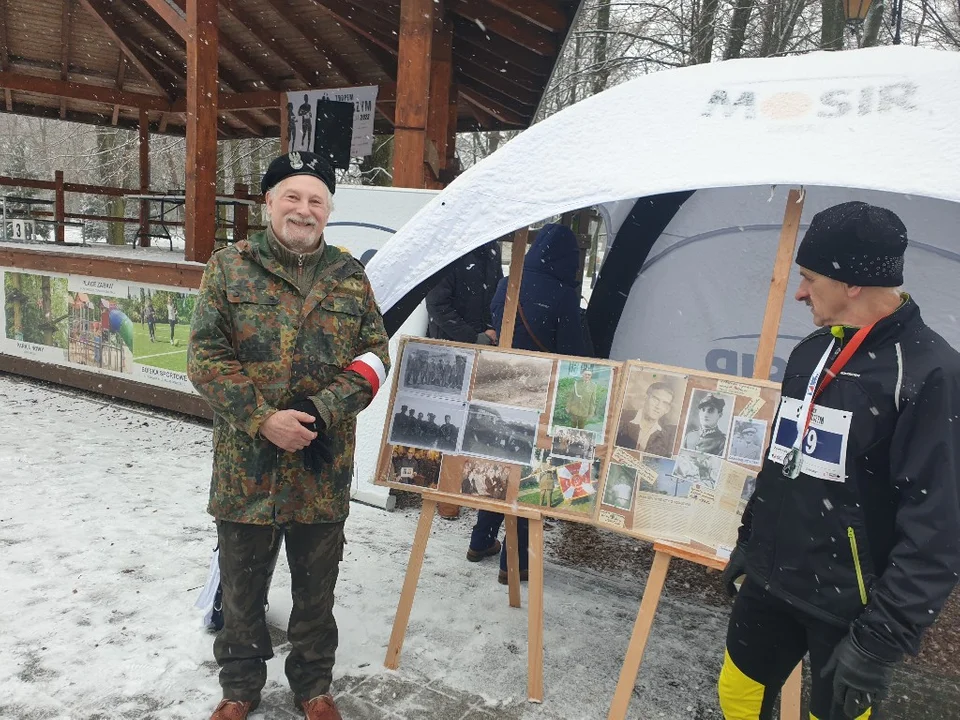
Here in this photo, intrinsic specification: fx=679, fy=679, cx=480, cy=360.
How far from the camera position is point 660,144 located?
2434mm

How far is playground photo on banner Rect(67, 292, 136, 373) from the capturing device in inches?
273

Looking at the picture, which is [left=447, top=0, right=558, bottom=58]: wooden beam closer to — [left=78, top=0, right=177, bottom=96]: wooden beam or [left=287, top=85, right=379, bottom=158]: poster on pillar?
[left=287, top=85, right=379, bottom=158]: poster on pillar

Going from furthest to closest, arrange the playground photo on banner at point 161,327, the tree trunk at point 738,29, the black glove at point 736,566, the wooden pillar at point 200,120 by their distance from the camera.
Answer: the tree trunk at point 738,29 → the playground photo on banner at point 161,327 → the wooden pillar at point 200,120 → the black glove at point 736,566

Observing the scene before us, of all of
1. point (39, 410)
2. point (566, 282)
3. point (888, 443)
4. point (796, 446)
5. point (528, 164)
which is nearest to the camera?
point (888, 443)

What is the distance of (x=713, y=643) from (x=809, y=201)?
251cm

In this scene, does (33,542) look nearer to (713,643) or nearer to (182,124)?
(713,643)

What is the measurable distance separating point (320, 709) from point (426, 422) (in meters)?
1.16

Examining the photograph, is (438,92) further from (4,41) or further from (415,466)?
(4,41)

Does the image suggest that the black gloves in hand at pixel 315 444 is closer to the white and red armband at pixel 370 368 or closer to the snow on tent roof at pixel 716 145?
the white and red armband at pixel 370 368

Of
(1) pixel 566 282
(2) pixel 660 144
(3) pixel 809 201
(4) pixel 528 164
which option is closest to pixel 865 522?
(2) pixel 660 144

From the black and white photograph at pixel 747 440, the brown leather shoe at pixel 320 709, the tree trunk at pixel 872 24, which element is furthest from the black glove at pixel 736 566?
the tree trunk at pixel 872 24

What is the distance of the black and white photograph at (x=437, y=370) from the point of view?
2889mm

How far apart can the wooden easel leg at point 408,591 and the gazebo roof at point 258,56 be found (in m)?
5.57

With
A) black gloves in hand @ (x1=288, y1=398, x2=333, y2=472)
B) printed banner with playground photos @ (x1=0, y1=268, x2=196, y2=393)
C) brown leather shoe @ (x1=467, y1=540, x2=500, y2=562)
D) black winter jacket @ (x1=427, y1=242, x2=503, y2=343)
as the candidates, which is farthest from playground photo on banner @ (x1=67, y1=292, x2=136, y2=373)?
black gloves in hand @ (x1=288, y1=398, x2=333, y2=472)
